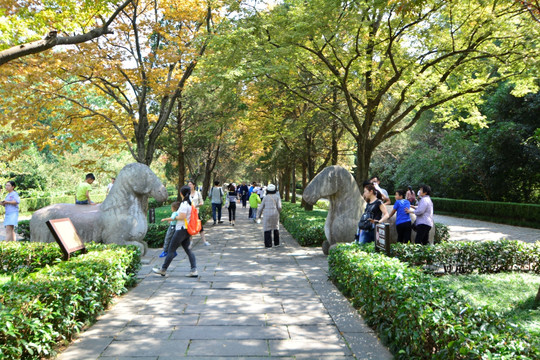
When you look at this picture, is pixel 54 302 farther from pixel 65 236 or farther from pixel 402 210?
pixel 402 210

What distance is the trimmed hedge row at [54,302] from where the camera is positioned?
3.36 meters

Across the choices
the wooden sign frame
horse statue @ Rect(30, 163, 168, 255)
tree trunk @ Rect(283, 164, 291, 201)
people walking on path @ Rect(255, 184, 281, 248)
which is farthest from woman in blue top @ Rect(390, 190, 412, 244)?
tree trunk @ Rect(283, 164, 291, 201)

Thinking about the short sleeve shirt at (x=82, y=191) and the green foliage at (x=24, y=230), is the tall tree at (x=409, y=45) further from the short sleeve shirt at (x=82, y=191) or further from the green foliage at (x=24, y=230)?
the green foliage at (x=24, y=230)

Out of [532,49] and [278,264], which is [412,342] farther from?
[532,49]

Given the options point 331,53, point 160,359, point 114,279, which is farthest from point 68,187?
point 160,359

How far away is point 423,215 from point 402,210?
1.45 ft

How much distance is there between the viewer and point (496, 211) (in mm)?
21375

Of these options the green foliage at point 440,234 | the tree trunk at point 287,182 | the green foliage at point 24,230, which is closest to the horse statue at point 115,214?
the green foliage at point 24,230

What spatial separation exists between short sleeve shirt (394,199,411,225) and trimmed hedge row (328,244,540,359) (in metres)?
2.70

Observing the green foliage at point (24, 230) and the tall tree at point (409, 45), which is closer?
the tall tree at point (409, 45)

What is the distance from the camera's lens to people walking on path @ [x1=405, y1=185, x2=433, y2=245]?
7.92 m

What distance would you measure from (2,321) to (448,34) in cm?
1254

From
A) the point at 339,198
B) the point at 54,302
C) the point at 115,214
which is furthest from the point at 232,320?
the point at 339,198

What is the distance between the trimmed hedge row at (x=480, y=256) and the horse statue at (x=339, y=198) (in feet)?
5.64
